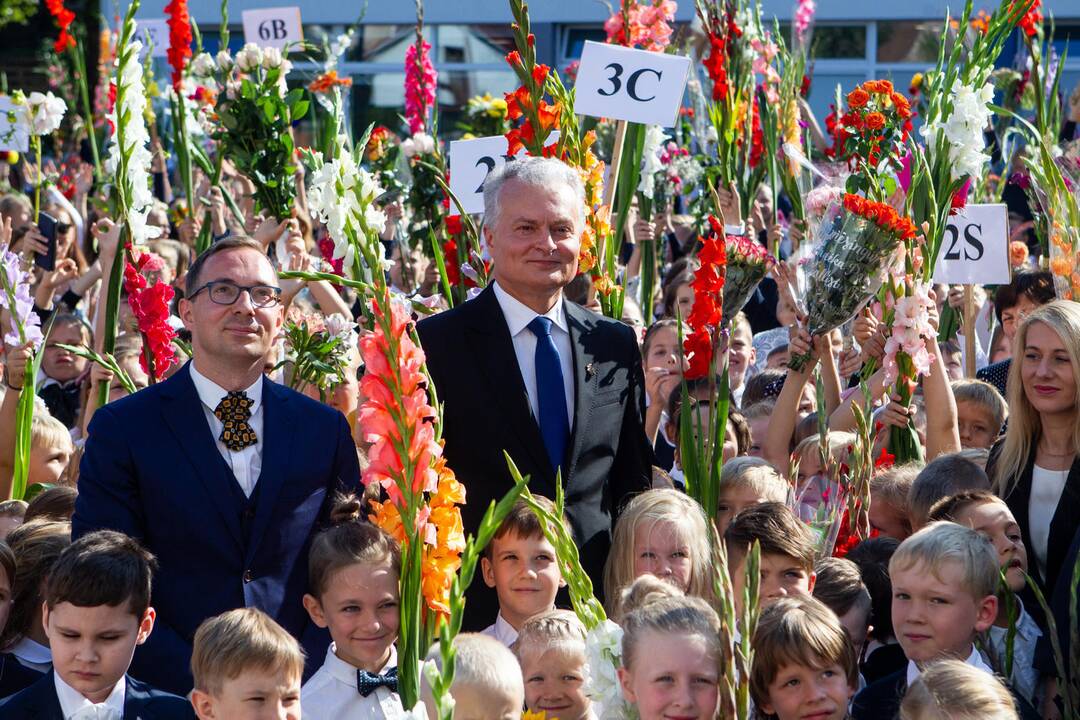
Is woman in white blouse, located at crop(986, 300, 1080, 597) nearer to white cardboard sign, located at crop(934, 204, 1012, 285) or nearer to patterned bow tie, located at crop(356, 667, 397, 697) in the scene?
white cardboard sign, located at crop(934, 204, 1012, 285)

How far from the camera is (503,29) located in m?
16.9

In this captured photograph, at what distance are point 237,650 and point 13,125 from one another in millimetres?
5611

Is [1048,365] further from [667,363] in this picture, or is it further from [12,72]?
[12,72]

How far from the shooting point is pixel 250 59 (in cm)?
584

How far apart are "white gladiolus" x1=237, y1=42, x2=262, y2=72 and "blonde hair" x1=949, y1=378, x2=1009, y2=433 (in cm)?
290

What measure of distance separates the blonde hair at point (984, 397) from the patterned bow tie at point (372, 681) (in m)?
2.70

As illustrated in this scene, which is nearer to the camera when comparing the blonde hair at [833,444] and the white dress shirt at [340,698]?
the white dress shirt at [340,698]

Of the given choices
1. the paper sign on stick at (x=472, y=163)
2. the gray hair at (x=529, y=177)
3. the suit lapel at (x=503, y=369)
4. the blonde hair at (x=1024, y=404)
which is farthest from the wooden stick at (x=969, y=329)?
the suit lapel at (x=503, y=369)

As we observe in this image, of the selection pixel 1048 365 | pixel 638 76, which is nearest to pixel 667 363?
pixel 638 76

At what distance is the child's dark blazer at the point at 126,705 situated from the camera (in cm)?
318

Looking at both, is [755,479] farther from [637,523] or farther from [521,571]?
[521,571]

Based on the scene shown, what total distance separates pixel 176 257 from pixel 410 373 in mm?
5268

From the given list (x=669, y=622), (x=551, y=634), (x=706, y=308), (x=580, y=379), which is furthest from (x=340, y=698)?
(x=706, y=308)

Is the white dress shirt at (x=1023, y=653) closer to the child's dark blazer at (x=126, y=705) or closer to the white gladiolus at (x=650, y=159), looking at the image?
the child's dark blazer at (x=126, y=705)
